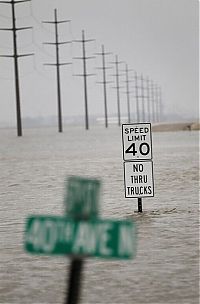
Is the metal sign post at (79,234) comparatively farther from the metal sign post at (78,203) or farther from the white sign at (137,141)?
the white sign at (137,141)

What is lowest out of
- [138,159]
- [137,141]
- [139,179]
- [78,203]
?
[139,179]

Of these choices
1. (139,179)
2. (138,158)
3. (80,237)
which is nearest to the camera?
(80,237)

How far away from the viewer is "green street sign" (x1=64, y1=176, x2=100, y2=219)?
354 centimetres

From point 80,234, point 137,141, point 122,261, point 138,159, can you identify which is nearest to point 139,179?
point 138,159

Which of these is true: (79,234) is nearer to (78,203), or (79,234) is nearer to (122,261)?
(78,203)

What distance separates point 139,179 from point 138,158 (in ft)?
1.09

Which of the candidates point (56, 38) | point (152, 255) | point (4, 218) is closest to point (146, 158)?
point (4, 218)

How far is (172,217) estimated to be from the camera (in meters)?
11.7

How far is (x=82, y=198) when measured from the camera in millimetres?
3584

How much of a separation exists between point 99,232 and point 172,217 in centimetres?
825

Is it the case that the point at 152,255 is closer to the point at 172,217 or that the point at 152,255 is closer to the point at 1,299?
the point at 1,299

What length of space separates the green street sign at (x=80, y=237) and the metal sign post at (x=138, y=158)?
7841 millimetres

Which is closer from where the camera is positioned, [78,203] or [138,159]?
[78,203]

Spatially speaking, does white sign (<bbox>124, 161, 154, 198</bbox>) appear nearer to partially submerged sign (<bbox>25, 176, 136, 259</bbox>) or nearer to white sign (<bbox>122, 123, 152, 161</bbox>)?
white sign (<bbox>122, 123, 152, 161</bbox>)
